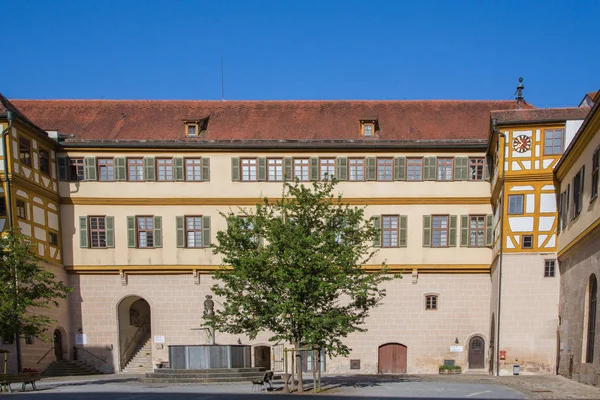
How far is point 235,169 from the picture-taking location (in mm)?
28406

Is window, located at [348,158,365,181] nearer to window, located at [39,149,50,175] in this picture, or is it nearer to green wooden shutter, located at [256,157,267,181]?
green wooden shutter, located at [256,157,267,181]

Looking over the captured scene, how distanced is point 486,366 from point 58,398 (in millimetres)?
18428

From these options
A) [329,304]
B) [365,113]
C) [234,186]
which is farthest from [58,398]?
[365,113]

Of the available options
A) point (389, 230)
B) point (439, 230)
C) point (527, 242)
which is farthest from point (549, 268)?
point (389, 230)

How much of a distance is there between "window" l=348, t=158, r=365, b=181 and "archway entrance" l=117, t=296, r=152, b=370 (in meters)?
11.7

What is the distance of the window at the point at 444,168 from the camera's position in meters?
28.2

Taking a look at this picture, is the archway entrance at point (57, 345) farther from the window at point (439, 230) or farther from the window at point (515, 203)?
the window at point (515, 203)

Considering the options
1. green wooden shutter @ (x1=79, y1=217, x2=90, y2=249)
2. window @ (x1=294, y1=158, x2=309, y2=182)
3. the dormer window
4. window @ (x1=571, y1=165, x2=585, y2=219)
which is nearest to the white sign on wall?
green wooden shutter @ (x1=79, y1=217, x2=90, y2=249)

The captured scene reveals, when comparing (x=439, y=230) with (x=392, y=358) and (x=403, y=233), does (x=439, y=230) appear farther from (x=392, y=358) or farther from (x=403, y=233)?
(x=392, y=358)

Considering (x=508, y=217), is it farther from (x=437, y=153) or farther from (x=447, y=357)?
(x=447, y=357)

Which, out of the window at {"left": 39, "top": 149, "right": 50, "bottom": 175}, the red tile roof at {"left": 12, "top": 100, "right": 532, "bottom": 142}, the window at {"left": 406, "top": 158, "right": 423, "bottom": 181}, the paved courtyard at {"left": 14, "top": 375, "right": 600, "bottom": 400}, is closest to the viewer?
the paved courtyard at {"left": 14, "top": 375, "right": 600, "bottom": 400}

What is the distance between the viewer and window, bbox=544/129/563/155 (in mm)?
23469

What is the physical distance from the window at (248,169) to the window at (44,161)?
870 centimetres

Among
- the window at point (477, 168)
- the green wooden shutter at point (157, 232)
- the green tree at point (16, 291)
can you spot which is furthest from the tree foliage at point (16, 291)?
the window at point (477, 168)
